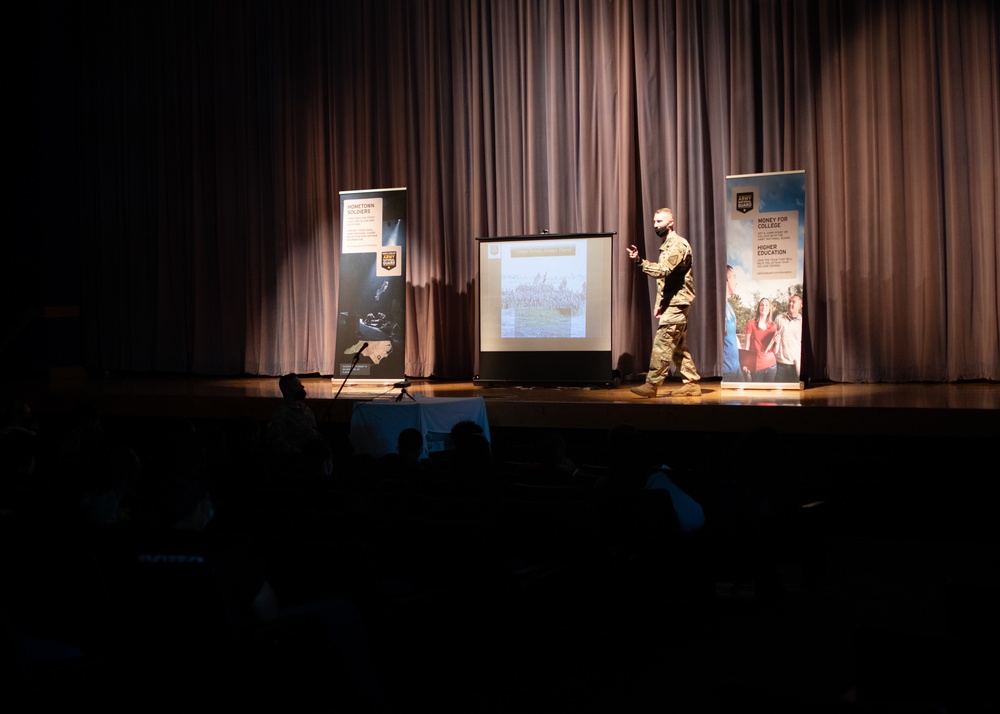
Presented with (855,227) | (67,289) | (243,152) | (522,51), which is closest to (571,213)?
(522,51)

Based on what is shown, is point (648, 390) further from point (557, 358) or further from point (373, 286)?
point (373, 286)

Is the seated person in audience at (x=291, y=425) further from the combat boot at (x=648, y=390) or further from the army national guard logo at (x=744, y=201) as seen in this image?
the army national guard logo at (x=744, y=201)

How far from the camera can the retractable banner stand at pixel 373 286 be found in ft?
30.5

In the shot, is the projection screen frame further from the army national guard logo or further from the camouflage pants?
the army national guard logo

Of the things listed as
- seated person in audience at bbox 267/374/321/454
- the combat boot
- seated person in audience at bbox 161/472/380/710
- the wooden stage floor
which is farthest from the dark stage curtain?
seated person in audience at bbox 161/472/380/710

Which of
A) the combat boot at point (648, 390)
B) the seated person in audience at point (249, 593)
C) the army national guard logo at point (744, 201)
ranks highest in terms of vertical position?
the army national guard logo at point (744, 201)

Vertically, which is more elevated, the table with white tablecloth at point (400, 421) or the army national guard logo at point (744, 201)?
the army national guard logo at point (744, 201)

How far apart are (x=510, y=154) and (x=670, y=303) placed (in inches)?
120

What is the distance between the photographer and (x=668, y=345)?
7.95m

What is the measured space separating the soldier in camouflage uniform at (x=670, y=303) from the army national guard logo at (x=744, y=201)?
63 centimetres

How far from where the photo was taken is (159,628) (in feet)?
8.79

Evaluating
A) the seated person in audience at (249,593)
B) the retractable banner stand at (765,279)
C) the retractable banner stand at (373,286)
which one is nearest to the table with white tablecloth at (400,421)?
the retractable banner stand at (373,286)

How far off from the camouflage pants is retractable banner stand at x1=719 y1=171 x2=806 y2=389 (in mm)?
453

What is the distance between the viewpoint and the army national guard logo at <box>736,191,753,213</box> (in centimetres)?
811
